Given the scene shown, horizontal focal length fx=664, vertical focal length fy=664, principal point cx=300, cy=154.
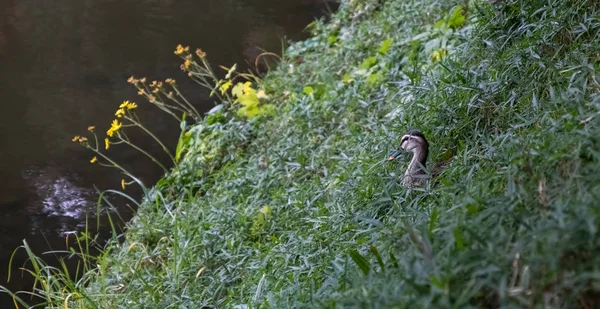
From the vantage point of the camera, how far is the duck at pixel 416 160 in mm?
3039

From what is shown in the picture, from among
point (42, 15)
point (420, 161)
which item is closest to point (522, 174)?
point (420, 161)

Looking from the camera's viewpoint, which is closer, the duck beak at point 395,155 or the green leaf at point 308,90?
the duck beak at point 395,155

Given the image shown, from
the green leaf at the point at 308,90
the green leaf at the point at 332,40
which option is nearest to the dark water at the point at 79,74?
the green leaf at the point at 332,40

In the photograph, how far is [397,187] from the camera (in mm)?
3152

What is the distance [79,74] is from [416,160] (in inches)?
205

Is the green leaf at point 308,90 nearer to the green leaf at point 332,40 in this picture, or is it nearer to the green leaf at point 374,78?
the green leaf at point 374,78

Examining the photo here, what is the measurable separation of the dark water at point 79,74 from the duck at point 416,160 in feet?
9.13

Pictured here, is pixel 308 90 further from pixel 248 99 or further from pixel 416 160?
pixel 416 160

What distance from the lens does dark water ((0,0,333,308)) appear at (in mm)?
5312

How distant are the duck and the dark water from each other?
9.13 ft

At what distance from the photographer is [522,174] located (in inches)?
82.7

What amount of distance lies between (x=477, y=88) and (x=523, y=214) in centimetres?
167

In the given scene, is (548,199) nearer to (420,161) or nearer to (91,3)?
(420,161)

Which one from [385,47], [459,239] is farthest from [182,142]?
[459,239]
